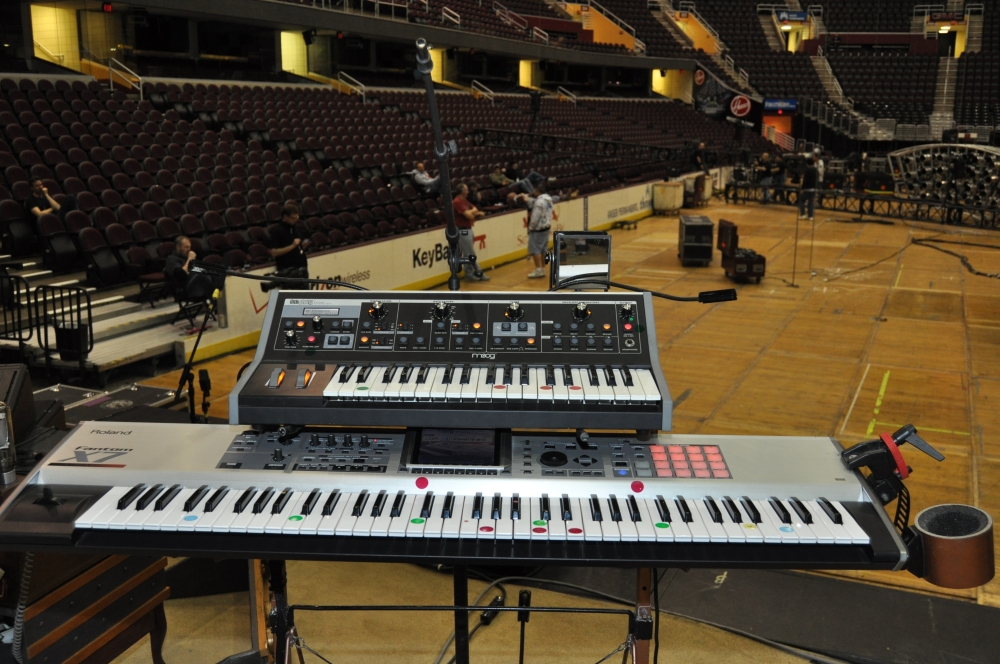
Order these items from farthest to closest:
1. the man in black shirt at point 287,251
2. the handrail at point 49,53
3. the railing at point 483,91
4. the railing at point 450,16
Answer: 1. the railing at point 483,91
2. the railing at point 450,16
3. the handrail at point 49,53
4. the man in black shirt at point 287,251

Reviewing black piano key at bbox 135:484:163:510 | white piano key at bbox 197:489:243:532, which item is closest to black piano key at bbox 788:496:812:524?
white piano key at bbox 197:489:243:532

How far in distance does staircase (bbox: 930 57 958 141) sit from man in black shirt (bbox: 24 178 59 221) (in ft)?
112

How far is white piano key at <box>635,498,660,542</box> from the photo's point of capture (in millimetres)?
2695

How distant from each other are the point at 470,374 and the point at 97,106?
13.7m

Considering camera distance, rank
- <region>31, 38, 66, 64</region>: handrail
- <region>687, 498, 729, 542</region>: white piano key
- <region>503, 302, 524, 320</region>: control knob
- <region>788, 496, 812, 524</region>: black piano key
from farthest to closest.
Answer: <region>31, 38, 66, 64</region>: handrail, <region>503, 302, 524, 320</region>: control knob, <region>788, 496, 812, 524</region>: black piano key, <region>687, 498, 729, 542</region>: white piano key

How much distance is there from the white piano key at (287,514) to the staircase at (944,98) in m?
38.4

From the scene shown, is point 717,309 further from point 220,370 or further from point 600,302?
point 600,302

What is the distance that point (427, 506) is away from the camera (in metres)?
2.86

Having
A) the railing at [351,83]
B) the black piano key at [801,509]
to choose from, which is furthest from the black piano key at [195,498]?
the railing at [351,83]

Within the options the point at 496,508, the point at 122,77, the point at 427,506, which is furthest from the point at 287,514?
the point at 122,77

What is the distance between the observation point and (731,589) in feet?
16.0

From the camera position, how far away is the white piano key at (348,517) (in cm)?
274

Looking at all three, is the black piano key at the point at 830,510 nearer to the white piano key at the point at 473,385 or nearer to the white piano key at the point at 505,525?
the white piano key at the point at 505,525

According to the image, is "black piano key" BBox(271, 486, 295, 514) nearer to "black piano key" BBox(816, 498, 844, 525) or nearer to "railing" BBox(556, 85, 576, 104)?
"black piano key" BBox(816, 498, 844, 525)
